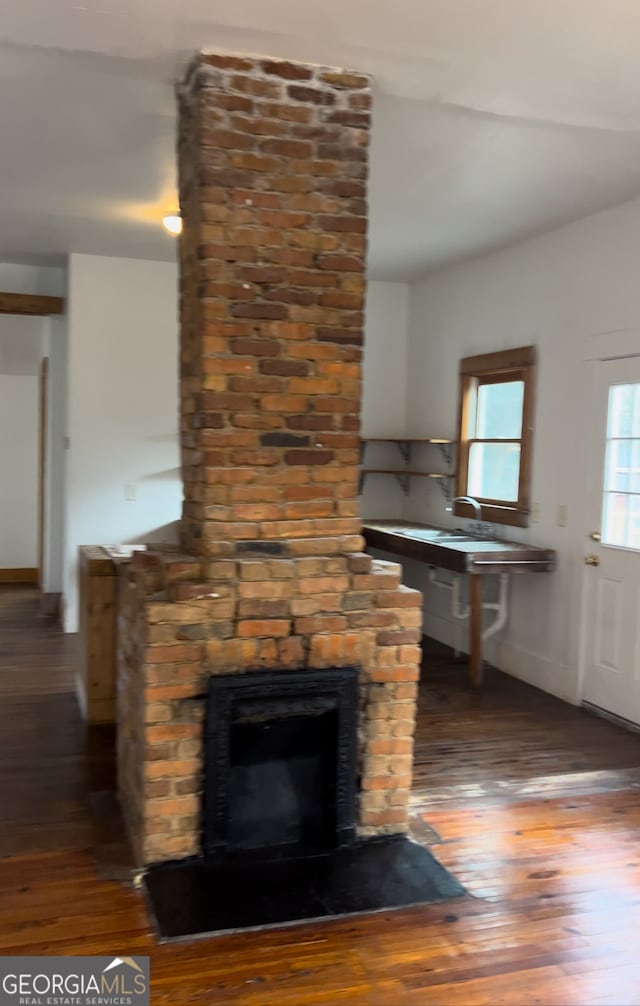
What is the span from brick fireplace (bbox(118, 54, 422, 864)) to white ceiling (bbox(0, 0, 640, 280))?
0.21 m

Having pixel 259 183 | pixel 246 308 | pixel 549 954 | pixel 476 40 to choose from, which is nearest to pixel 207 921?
pixel 549 954

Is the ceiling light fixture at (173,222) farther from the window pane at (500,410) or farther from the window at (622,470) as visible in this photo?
the window at (622,470)

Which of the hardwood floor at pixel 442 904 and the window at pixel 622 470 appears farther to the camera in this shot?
the window at pixel 622 470

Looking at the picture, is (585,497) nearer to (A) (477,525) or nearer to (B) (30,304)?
(A) (477,525)

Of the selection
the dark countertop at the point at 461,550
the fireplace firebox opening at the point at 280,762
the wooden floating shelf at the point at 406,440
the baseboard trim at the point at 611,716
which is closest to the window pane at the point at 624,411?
the dark countertop at the point at 461,550

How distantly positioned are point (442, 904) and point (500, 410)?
3.61 meters

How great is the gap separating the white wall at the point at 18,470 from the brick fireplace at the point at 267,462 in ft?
18.5

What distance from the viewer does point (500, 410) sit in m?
5.56

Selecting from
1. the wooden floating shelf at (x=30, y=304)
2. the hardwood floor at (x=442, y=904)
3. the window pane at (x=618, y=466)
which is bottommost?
the hardwood floor at (x=442, y=904)

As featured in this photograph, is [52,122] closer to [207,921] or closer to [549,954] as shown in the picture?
[207,921]

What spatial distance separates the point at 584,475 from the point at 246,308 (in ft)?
8.52

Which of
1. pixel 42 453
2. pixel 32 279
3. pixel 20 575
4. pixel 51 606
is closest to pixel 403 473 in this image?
pixel 51 606

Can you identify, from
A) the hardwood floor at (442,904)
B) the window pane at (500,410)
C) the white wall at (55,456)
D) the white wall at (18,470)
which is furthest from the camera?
the white wall at (18,470)

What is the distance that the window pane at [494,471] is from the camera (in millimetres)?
5379
